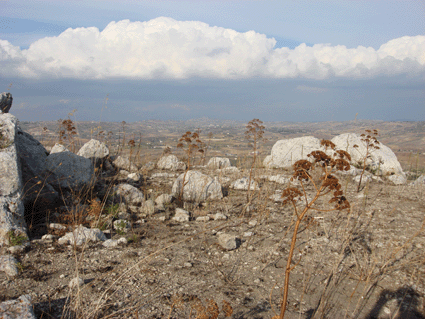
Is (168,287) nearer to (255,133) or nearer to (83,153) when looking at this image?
(255,133)

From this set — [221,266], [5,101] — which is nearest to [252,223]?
[221,266]

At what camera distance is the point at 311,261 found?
3.83 metres

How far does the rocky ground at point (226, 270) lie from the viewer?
283cm

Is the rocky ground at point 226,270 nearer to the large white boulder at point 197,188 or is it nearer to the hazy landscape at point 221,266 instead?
the hazy landscape at point 221,266

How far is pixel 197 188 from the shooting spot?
6.54 meters

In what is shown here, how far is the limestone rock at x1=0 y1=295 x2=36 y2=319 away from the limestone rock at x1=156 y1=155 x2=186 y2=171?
778cm

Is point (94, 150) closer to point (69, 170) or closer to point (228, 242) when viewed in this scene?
point (69, 170)

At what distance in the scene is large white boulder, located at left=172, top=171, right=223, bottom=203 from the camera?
6.49 meters

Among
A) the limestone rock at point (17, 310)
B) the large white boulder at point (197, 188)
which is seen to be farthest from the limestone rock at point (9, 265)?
the large white boulder at point (197, 188)

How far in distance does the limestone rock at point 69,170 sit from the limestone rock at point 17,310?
12.1 feet


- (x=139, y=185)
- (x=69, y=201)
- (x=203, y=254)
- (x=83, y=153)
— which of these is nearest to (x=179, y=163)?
(x=139, y=185)

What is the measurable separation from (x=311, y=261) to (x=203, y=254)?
1594 millimetres

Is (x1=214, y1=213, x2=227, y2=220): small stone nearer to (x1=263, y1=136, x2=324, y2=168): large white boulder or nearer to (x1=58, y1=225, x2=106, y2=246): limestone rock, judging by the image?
(x1=58, y1=225, x2=106, y2=246): limestone rock

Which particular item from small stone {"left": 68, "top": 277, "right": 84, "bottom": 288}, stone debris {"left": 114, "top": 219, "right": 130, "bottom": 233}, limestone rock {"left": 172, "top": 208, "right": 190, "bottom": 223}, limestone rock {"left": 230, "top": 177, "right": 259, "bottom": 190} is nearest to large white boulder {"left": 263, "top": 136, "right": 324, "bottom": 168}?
limestone rock {"left": 230, "top": 177, "right": 259, "bottom": 190}
